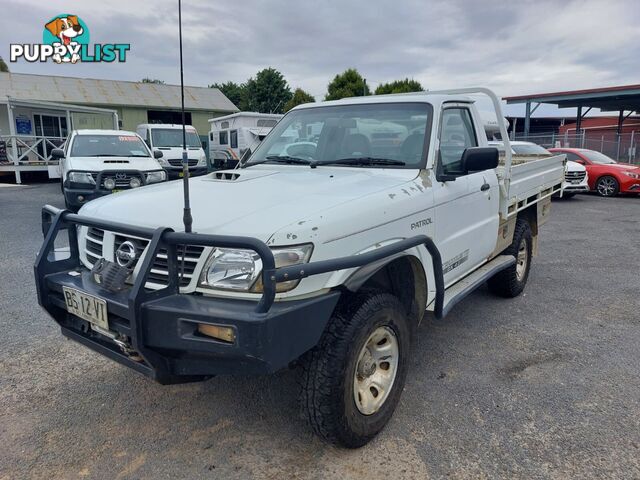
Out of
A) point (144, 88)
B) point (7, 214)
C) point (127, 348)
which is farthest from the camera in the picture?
point (144, 88)

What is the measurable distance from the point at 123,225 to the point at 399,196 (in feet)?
5.00

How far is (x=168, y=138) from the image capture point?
18.4 meters

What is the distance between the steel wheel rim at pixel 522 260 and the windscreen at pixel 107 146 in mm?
8445

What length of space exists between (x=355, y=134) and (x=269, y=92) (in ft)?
132

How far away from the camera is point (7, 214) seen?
10.1 m

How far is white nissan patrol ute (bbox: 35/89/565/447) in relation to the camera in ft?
7.08

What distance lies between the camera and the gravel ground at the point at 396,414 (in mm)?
2525

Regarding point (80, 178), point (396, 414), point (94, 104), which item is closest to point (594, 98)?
point (80, 178)

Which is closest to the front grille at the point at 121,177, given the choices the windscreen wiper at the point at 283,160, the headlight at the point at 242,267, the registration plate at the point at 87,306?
the windscreen wiper at the point at 283,160

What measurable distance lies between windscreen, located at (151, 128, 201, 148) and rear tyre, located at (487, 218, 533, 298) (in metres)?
14.6

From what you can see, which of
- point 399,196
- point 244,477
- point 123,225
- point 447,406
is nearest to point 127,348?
point 123,225

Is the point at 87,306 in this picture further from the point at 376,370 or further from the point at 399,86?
the point at 399,86

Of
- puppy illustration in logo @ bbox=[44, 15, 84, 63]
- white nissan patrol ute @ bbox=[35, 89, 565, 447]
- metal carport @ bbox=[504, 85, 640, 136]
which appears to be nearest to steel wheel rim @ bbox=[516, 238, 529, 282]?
A: white nissan patrol ute @ bbox=[35, 89, 565, 447]

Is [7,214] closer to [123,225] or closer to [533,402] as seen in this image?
[123,225]
